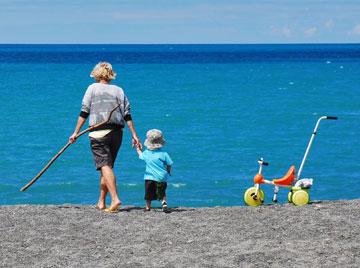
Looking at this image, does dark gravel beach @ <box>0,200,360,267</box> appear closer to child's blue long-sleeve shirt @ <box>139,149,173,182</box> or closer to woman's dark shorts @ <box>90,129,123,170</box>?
child's blue long-sleeve shirt @ <box>139,149,173,182</box>

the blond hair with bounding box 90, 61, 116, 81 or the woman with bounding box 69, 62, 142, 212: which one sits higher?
the blond hair with bounding box 90, 61, 116, 81

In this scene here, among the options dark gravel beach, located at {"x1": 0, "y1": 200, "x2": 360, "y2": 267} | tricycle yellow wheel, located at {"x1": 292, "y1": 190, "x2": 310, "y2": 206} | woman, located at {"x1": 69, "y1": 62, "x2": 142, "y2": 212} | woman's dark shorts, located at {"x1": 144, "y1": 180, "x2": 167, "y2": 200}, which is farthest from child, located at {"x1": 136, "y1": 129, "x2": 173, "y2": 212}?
tricycle yellow wheel, located at {"x1": 292, "y1": 190, "x2": 310, "y2": 206}

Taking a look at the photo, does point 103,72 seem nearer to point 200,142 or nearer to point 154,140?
point 154,140

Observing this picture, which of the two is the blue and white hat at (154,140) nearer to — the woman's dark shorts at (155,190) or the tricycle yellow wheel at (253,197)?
the woman's dark shorts at (155,190)

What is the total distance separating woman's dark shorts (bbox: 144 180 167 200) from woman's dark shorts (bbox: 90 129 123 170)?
567mm

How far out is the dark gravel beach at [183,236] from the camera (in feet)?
26.8

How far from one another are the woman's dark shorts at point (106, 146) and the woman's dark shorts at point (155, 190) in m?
0.57

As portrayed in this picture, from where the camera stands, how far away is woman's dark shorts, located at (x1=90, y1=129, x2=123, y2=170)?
403 inches

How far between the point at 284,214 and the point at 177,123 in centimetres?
2889

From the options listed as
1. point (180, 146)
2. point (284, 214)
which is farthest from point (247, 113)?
point (284, 214)

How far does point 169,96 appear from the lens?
58.4 m

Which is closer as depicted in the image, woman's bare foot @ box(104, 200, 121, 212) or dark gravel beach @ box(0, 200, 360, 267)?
dark gravel beach @ box(0, 200, 360, 267)

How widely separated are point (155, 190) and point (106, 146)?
2.73ft

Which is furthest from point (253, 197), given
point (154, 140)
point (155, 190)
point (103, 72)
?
point (103, 72)
